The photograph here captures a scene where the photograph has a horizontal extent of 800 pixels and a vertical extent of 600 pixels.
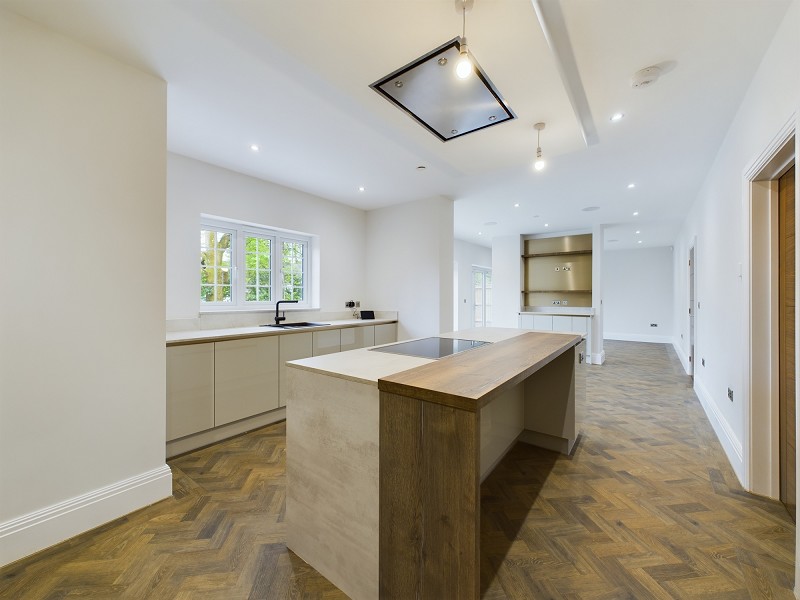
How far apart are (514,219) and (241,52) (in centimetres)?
498

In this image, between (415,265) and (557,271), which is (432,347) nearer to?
(415,265)

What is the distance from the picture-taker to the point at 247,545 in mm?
1650

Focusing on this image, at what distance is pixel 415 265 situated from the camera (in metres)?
4.55

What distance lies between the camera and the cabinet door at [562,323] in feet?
20.5

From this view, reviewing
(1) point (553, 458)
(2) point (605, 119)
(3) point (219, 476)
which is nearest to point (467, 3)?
(2) point (605, 119)

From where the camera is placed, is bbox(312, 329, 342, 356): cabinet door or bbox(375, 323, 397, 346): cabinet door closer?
bbox(312, 329, 342, 356): cabinet door

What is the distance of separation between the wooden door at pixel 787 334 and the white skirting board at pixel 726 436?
236 millimetres

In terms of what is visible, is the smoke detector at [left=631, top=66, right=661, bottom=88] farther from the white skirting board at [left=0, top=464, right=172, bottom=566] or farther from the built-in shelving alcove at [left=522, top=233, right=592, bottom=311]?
the built-in shelving alcove at [left=522, top=233, right=592, bottom=311]

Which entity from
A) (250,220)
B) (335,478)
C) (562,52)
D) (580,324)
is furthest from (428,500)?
(580,324)

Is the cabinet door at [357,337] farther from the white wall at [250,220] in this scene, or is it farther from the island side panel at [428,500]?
the island side panel at [428,500]

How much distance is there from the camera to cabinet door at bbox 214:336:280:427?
2.79 metres

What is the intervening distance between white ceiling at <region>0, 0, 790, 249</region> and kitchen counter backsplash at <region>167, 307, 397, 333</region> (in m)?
1.54

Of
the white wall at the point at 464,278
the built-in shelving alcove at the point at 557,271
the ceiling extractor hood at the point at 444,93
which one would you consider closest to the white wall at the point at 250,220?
the ceiling extractor hood at the point at 444,93

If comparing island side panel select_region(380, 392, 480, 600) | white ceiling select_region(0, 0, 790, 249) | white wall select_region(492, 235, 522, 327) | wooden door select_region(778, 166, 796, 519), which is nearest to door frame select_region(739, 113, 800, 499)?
wooden door select_region(778, 166, 796, 519)
